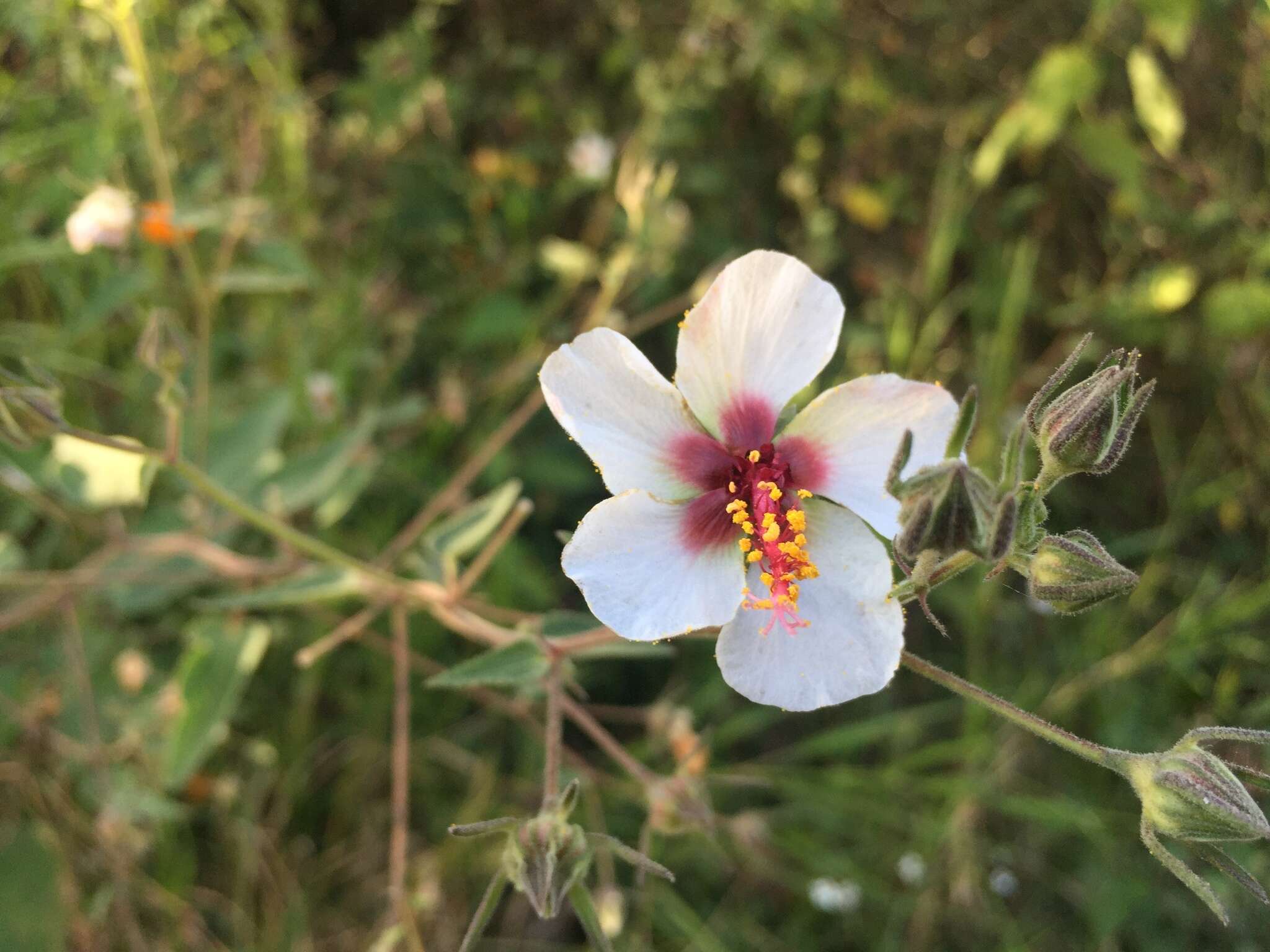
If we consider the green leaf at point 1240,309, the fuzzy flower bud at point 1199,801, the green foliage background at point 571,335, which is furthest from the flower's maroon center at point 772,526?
the green leaf at point 1240,309

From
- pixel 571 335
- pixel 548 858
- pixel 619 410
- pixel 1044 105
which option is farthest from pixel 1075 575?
pixel 1044 105

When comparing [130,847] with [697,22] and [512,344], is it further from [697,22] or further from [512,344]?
[697,22]

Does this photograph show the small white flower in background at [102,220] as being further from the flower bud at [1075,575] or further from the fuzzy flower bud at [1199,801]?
the fuzzy flower bud at [1199,801]

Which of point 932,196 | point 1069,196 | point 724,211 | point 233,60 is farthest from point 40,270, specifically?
point 1069,196

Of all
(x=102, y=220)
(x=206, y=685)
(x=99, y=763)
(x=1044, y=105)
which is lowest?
(x=99, y=763)

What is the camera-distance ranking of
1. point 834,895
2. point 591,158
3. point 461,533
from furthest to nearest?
1. point 591,158
2. point 834,895
3. point 461,533

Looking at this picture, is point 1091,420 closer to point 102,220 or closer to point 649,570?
point 649,570
